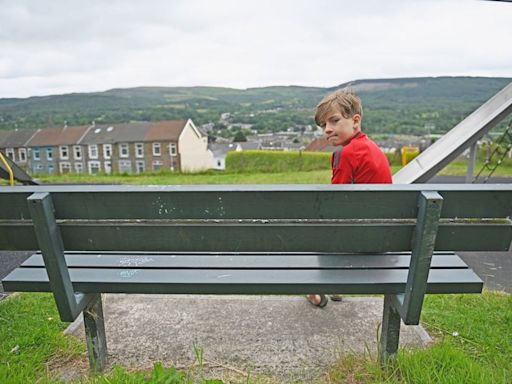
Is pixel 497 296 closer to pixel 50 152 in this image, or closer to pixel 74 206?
pixel 74 206

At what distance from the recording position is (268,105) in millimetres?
96562

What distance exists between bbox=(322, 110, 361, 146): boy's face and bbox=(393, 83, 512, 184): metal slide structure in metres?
2.66

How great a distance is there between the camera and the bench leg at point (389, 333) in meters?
2.17

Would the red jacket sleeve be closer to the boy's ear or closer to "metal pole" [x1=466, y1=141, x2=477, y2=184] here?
the boy's ear

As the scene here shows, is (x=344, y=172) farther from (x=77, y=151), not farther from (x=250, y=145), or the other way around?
(x=77, y=151)

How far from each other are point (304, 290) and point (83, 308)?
1099mm

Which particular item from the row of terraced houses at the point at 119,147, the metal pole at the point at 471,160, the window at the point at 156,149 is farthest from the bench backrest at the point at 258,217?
the window at the point at 156,149

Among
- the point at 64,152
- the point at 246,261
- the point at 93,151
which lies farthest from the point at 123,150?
the point at 246,261

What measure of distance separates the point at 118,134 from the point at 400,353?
226 feet

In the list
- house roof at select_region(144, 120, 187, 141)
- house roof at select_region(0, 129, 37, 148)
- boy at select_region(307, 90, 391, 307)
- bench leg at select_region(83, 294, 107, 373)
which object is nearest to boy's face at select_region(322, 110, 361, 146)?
boy at select_region(307, 90, 391, 307)

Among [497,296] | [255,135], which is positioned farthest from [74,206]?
[255,135]

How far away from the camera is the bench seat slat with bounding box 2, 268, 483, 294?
196cm

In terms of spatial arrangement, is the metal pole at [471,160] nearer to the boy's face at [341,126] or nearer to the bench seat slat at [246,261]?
the boy's face at [341,126]

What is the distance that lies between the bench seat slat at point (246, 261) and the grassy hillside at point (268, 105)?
24.8 m
